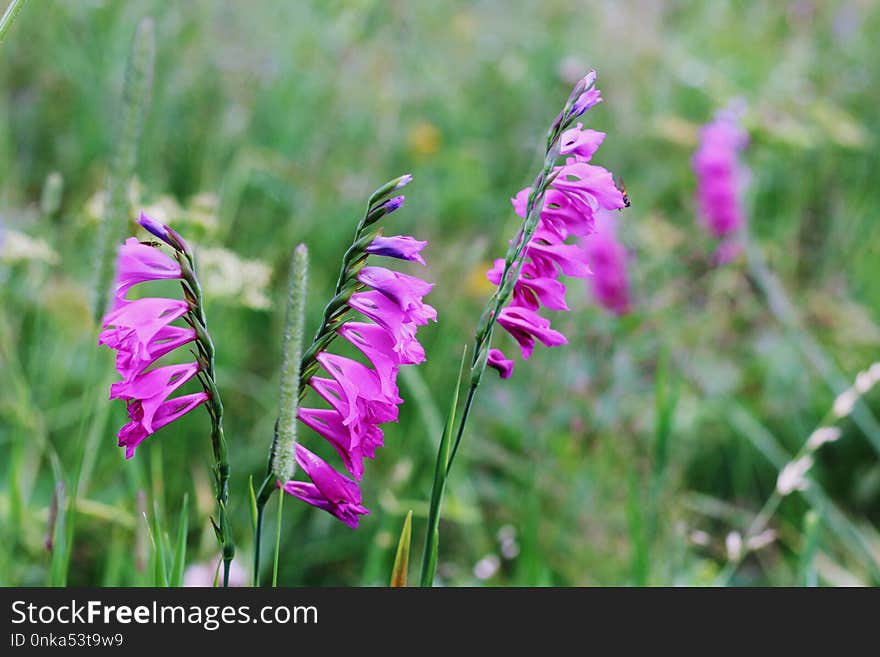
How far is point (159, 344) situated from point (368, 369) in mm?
167

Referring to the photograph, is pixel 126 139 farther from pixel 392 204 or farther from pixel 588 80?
pixel 588 80

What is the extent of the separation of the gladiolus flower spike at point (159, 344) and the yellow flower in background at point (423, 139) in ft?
8.24

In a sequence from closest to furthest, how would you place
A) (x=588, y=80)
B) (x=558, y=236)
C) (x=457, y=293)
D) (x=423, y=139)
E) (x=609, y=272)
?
1. (x=588, y=80)
2. (x=558, y=236)
3. (x=609, y=272)
4. (x=457, y=293)
5. (x=423, y=139)

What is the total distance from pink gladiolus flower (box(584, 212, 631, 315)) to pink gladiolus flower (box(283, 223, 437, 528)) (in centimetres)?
147

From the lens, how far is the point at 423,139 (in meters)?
3.27

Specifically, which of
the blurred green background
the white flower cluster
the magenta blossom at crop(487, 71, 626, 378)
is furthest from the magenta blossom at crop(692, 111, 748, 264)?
the magenta blossom at crop(487, 71, 626, 378)

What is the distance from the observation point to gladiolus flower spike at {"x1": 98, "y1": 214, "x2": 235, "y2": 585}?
0.68m

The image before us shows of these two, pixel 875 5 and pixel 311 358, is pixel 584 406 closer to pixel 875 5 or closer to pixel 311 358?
pixel 311 358

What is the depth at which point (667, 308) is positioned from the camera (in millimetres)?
2318

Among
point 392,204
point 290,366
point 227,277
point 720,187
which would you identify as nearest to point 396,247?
point 392,204

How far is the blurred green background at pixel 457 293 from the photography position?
174 cm

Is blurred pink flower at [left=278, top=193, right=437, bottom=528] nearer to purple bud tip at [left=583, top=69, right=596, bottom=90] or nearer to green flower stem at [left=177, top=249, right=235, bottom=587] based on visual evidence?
green flower stem at [left=177, top=249, right=235, bottom=587]

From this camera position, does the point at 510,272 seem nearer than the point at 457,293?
Yes
